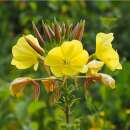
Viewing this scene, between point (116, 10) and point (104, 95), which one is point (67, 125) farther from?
point (116, 10)

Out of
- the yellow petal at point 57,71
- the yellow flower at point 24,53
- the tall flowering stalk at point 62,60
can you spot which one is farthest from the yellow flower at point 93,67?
the yellow flower at point 24,53

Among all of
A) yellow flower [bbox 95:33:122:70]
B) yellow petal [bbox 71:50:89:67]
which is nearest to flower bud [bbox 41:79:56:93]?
yellow petal [bbox 71:50:89:67]

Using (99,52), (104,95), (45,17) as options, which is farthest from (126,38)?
(99,52)

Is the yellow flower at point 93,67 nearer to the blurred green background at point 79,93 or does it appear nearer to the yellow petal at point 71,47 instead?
the yellow petal at point 71,47

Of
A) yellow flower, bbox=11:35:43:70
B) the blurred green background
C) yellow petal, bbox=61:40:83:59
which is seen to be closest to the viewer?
yellow petal, bbox=61:40:83:59

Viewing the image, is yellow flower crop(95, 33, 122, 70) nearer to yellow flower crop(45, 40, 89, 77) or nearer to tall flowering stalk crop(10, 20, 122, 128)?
tall flowering stalk crop(10, 20, 122, 128)
